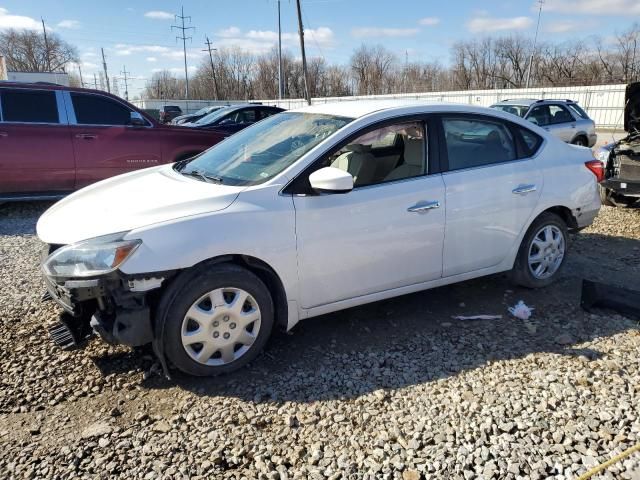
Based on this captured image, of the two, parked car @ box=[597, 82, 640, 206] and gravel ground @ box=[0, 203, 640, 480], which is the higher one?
parked car @ box=[597, 82, 640, 206]

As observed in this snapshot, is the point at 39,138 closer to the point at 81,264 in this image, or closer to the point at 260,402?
the point at 81,264

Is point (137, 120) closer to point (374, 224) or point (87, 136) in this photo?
point (87, 136)

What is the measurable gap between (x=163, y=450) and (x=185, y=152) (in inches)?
256

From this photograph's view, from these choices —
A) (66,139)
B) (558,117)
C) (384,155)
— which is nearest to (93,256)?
(384,155)

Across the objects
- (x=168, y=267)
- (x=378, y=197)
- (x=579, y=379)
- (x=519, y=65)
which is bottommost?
(x=579, y=379)

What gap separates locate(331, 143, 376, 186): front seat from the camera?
3.60 metres

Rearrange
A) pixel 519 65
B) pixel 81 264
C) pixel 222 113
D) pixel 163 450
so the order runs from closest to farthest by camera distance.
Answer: pixel 163 450, pixel 81 264, pixel 222 113, pixel 519 65

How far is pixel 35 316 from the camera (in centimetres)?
404

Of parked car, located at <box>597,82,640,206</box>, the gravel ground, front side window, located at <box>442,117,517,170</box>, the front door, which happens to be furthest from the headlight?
parked car, located at <box>597,82,640,206</box>

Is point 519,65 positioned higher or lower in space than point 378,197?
higher

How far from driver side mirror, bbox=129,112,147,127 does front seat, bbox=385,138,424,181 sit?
5.54m

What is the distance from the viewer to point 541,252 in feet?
14.8

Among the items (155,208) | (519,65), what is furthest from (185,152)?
(519,65)

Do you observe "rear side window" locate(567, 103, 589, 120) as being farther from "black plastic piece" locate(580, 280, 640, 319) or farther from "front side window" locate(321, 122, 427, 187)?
"front side window" locate(321, 122, 427, 187)
